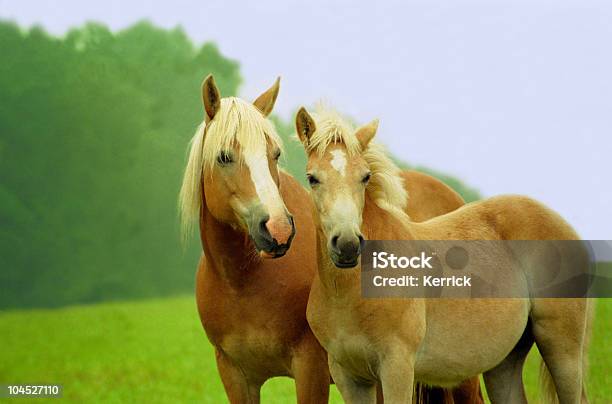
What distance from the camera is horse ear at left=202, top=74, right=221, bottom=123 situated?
4918mm

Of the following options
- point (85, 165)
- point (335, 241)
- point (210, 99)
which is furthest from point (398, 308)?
point (85, 165)

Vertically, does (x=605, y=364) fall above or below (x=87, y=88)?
below

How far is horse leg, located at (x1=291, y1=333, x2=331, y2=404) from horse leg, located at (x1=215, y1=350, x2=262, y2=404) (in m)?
0.43

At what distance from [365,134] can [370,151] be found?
0.12 m

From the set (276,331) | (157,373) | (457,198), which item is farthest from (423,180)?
(157,373)

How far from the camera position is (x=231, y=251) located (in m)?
5.05

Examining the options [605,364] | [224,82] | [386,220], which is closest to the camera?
[386,220]

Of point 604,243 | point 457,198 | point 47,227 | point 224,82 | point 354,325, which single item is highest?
point 224,82

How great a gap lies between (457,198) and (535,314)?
6.48ft

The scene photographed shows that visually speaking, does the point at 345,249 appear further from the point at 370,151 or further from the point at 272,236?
the point at 370,151

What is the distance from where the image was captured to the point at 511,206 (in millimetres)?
5398

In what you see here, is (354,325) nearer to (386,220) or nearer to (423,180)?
(386,220)

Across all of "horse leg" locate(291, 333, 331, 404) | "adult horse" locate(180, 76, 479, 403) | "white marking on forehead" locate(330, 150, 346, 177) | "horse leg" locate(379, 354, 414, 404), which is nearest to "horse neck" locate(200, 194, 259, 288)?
"adult horse" locate(180, 76, 479, 403)

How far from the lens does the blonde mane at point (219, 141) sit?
476 cm
